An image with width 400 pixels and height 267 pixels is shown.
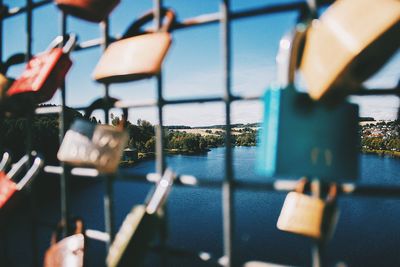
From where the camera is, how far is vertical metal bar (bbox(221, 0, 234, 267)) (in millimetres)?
710

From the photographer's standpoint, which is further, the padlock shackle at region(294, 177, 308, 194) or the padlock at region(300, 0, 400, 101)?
the padlock shackle at region(294, 177, 308, 194)

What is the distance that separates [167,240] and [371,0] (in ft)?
2.28

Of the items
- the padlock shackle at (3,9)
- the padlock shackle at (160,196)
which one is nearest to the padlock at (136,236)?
the padlock shackle at (160,196)

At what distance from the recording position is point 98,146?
731 mm

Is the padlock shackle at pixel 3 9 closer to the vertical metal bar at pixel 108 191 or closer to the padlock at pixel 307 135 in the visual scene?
the vertical metal bar at pixel 108 191

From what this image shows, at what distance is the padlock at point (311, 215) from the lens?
0.56m

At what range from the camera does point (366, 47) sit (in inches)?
17.0

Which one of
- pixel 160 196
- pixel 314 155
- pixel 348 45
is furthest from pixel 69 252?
pixel 348 45

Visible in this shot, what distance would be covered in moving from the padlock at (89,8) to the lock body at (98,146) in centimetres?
29

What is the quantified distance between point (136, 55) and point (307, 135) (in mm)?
417

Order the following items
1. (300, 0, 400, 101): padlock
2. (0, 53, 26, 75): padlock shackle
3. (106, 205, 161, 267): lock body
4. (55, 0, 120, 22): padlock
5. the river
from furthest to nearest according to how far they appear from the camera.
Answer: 1. the river
2. (0, 53, 26, 75): padlock shackle
3. (55, 0, 120, 22): padlock
4. (106, 205, 161, 267): lock body
5. (300, 0, 400, 101): padlock

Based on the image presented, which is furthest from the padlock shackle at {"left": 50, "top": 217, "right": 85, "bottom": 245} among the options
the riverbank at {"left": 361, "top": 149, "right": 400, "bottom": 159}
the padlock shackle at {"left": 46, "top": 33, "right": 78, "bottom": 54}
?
the riverbank at {"left": 361, "top": 149, "right": 400, "bottom": 159}

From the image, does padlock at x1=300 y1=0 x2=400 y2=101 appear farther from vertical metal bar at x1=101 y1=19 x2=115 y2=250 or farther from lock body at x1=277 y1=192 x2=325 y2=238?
vertical metal bar at x1=101 y1=19 x2=115 y2=250

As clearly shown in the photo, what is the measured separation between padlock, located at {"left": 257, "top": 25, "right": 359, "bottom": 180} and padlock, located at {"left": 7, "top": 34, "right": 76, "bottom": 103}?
0.66 m
